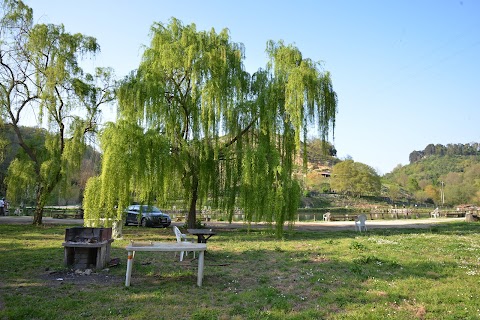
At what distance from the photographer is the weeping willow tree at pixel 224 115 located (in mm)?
15672

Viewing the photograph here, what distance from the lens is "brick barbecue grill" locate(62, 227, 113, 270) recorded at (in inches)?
328

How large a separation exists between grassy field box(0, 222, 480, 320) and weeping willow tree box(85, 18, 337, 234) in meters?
5.19

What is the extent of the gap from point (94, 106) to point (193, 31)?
29.1ft

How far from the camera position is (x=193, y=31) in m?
18.8

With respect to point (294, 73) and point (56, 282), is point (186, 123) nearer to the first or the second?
point (294, 73)

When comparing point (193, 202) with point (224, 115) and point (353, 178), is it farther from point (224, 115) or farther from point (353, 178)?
point (353, 178)

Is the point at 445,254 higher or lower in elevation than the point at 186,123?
lower

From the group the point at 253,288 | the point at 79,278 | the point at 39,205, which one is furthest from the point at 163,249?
the point at 39,205

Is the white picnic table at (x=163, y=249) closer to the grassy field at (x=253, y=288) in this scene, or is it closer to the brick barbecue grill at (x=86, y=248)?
the grassy field at (x=253, y=288)

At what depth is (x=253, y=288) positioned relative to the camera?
269 inches

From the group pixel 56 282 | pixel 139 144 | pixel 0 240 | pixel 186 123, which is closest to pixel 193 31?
pixel 186 123

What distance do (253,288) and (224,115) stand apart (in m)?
11.6

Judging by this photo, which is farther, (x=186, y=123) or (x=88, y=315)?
(x=186, y=123)

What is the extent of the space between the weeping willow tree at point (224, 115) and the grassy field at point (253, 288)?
519 cm
